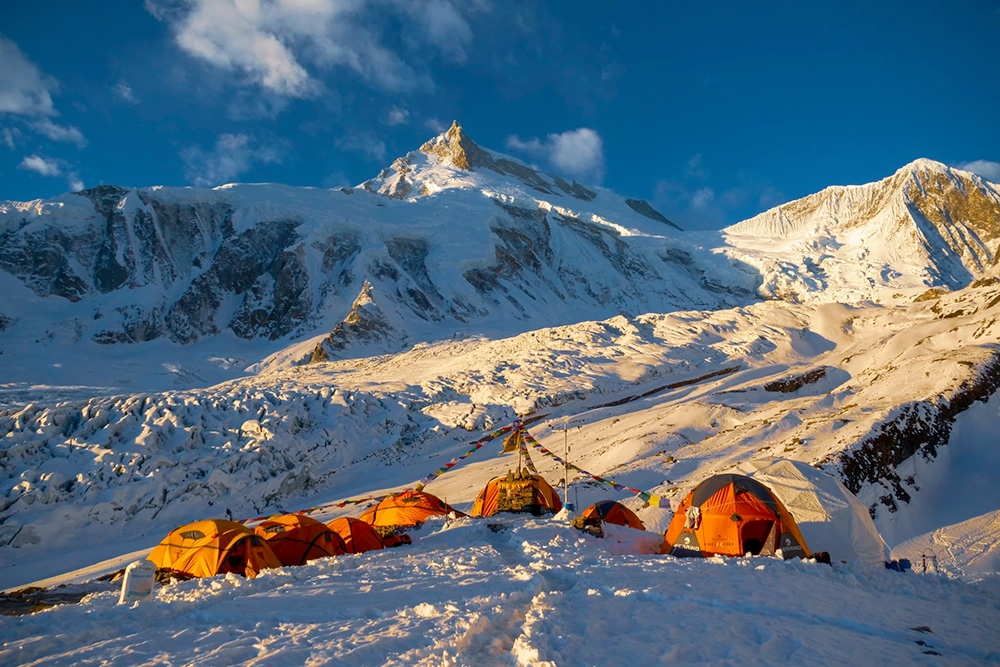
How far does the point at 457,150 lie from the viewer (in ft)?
461

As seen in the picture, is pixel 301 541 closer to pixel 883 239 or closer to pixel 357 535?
pixel 357 535

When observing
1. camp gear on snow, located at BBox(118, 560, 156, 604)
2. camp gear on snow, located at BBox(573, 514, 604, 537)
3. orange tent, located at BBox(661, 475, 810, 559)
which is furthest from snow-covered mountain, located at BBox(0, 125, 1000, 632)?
camp gear on snow, located at BBox(118, 560, 156, 604)

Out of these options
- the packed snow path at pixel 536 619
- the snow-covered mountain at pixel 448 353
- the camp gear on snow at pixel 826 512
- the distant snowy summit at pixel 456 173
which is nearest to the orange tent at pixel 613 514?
the snow-covered mountain at pixel 448 353

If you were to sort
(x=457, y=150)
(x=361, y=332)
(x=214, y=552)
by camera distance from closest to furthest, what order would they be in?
(x=214, y=552) → (x=361, y=332) → (x=457, y=150)

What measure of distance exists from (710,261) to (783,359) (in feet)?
205

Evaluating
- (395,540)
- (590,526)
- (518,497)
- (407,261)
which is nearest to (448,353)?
(407,261)

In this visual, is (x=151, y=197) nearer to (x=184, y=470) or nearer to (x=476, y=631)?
(x=184, y=470)

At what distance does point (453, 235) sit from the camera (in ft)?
259

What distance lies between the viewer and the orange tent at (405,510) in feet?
50.7

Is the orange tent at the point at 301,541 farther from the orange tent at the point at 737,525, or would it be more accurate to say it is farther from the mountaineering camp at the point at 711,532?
the orange tent at the point at 737,525

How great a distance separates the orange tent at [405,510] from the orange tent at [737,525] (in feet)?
21.4

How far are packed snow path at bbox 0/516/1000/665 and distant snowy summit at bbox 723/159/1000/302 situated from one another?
80.6 m

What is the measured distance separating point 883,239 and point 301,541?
364ft

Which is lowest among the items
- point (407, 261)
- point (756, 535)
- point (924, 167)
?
point (756, 535)
